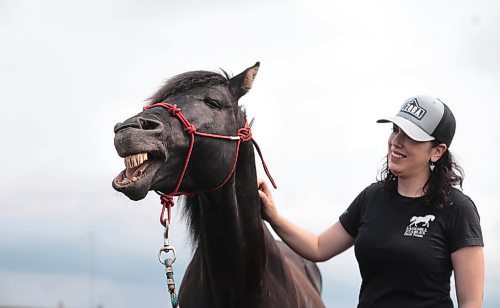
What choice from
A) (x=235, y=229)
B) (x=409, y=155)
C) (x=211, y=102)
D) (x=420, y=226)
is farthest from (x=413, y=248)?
(x=211, y=102)

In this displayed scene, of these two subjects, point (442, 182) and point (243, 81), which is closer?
point (442, 182)

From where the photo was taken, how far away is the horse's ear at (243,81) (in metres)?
5.09

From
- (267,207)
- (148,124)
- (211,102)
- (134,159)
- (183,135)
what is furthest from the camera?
(267,207)

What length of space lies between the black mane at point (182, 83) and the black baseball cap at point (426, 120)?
3.97ft

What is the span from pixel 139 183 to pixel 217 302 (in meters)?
1.12

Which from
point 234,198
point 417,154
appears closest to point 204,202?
point 234,198

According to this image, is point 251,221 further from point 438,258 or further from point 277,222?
point 438,258

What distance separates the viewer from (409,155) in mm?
4148

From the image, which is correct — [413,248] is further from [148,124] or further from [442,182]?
[148,124]

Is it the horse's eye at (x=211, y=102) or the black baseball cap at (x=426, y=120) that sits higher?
the horse's eye at (x=211, y=102)

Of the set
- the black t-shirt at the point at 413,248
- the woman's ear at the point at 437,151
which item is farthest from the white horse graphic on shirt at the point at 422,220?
the woman's ear at the point at 437,151

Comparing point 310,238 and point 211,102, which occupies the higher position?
point 211,102

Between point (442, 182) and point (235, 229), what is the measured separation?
4.35 feet

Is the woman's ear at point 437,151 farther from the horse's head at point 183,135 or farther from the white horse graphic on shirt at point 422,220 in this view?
the horse's head at point 183,135
